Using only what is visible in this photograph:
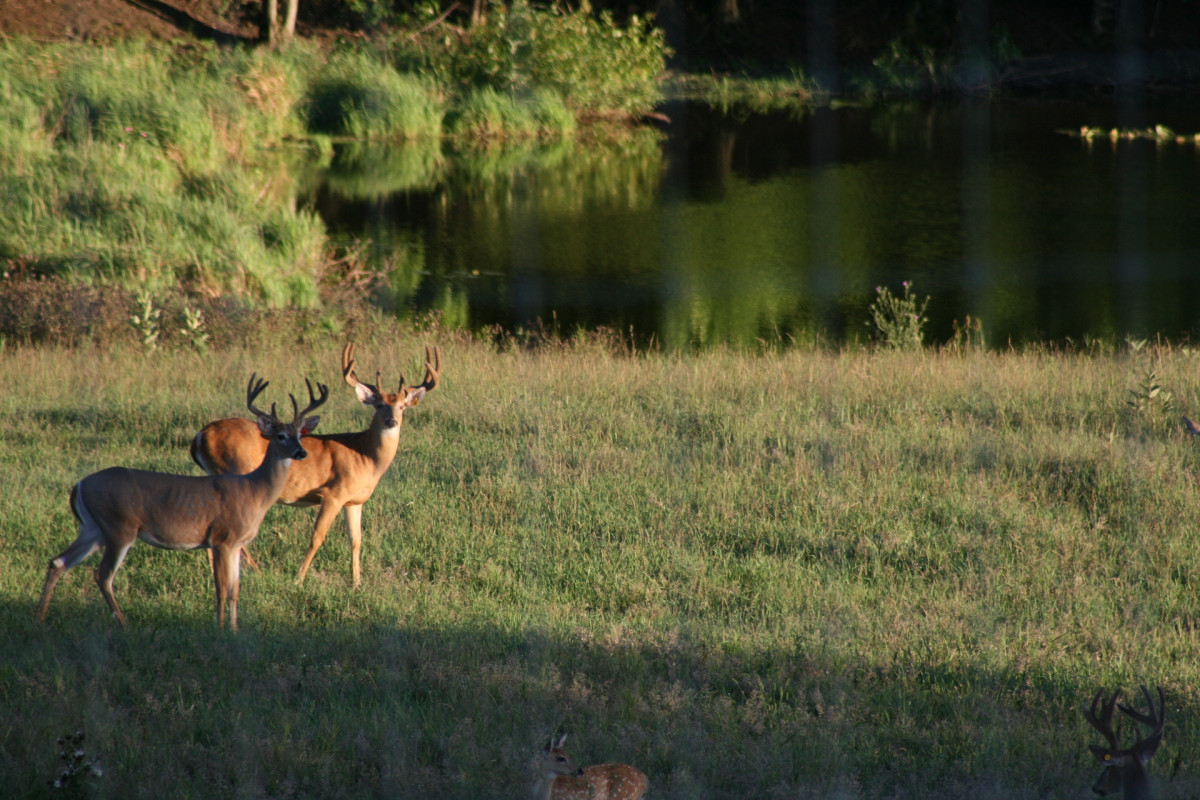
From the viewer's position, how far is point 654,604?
19.6ft

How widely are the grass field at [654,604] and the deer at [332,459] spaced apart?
0.98ft

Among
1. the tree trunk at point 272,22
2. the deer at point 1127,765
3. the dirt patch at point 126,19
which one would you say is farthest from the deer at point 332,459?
the tree trunk at point 272,22

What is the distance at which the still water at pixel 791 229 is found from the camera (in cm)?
1678

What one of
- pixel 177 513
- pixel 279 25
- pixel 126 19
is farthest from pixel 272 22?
pixel 177 513

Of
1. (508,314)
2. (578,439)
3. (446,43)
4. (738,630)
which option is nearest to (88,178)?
(508,314)

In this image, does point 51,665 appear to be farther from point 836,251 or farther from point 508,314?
point 836,251

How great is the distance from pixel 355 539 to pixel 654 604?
158 centimetres

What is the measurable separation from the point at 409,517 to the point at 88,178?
10213 mm

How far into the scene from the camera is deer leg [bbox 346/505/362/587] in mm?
6234

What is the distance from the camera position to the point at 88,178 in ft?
50.0

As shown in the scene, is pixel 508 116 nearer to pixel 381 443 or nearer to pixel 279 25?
pixel 279 25

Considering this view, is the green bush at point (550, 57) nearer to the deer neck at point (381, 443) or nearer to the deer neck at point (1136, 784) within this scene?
the deer neck at point (381, 443)

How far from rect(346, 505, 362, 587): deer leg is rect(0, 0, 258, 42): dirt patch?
1092 inches

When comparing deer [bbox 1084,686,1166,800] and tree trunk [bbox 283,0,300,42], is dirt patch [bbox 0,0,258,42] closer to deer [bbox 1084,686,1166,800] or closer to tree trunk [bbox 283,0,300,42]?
tree trunk [bbox 283,0,300,42]
